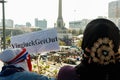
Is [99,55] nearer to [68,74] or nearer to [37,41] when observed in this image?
[68,74]

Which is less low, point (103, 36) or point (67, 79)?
point (103, 36)

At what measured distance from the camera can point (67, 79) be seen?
2064mm

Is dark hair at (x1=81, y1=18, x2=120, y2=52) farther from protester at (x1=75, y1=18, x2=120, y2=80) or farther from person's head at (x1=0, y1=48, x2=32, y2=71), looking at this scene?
person's head at (x1=0, y1=48, x2=32, y2=71)

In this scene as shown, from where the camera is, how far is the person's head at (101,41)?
6.49 ft

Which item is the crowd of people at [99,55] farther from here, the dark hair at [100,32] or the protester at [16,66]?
the protester at [16,66]

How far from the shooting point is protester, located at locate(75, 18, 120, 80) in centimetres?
198

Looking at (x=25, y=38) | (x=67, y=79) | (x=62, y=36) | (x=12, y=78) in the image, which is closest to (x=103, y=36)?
(x=67, y=79)

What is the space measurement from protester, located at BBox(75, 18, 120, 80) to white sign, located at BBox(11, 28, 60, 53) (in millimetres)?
9711

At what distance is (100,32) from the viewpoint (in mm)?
2002

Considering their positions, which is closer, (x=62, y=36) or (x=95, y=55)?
(x=95, y=55)

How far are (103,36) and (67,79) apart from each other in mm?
335

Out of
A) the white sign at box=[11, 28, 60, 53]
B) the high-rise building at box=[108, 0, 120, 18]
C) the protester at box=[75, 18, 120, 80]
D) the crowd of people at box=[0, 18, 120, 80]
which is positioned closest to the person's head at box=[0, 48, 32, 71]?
the crowd of people at box=[0, 18, 120, 80]

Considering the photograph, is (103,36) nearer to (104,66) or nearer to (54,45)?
(104,66)

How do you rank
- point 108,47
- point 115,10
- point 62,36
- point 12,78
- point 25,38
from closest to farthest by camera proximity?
1. point 108,47
2. point 12,78
3. point 25,38
4. point 62,36
5. point 115,10
